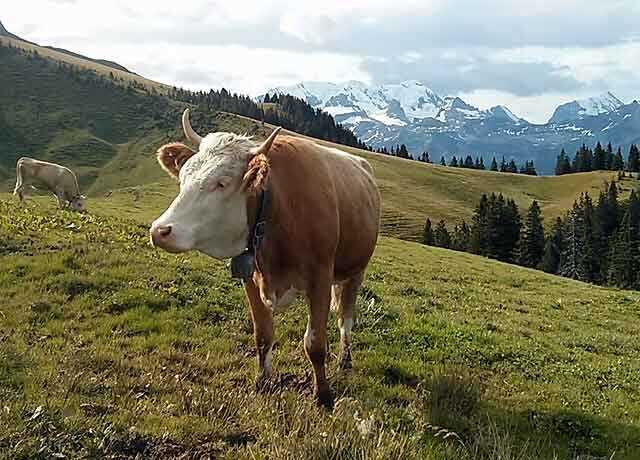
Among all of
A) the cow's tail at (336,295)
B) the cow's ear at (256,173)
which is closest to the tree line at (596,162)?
the cow's tail at (336,295)

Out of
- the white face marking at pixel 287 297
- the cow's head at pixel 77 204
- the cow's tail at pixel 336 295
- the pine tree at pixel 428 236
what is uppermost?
the white face marking at pixel 287 297

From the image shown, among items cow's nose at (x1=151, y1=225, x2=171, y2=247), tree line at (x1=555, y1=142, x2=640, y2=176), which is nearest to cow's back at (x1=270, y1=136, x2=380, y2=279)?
cow's nose at (x1=151, y1=225, x2=171, y2=247)

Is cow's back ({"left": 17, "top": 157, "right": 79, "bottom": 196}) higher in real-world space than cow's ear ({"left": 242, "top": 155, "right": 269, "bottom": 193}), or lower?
lower

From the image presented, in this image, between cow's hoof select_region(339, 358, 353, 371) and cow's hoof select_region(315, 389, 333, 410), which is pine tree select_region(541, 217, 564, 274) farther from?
cow's hoof select_region(315, 389, 333, 410)

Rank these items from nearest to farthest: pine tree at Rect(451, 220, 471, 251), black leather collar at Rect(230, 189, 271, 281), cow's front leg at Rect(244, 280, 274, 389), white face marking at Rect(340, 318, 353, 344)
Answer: black leather collar at Rect(230, 189, 271, 281), cow's front leg at Rect(244, 280, 274, 389), white face marking at Rect(340, 318, 353, 344), pine tree at Rect(451, 220, 471, 251)

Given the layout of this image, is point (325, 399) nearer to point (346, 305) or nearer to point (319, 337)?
point (319, 337)

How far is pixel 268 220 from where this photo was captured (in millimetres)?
6727

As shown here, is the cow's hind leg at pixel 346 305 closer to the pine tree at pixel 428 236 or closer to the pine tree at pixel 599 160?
the pine tree at pixel 428 236

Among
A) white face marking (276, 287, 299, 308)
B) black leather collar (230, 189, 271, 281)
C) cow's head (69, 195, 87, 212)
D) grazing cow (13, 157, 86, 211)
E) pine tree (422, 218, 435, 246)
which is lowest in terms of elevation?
pine tree (422, 218, 435, 246)

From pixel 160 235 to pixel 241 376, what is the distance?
300 cm

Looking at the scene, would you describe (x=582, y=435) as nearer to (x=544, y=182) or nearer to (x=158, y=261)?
(x=158, y=261)

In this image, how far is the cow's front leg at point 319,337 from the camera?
706 cm

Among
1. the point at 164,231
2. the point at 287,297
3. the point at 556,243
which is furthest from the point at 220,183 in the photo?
the point at 556,243

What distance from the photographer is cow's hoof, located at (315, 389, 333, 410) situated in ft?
23.1
